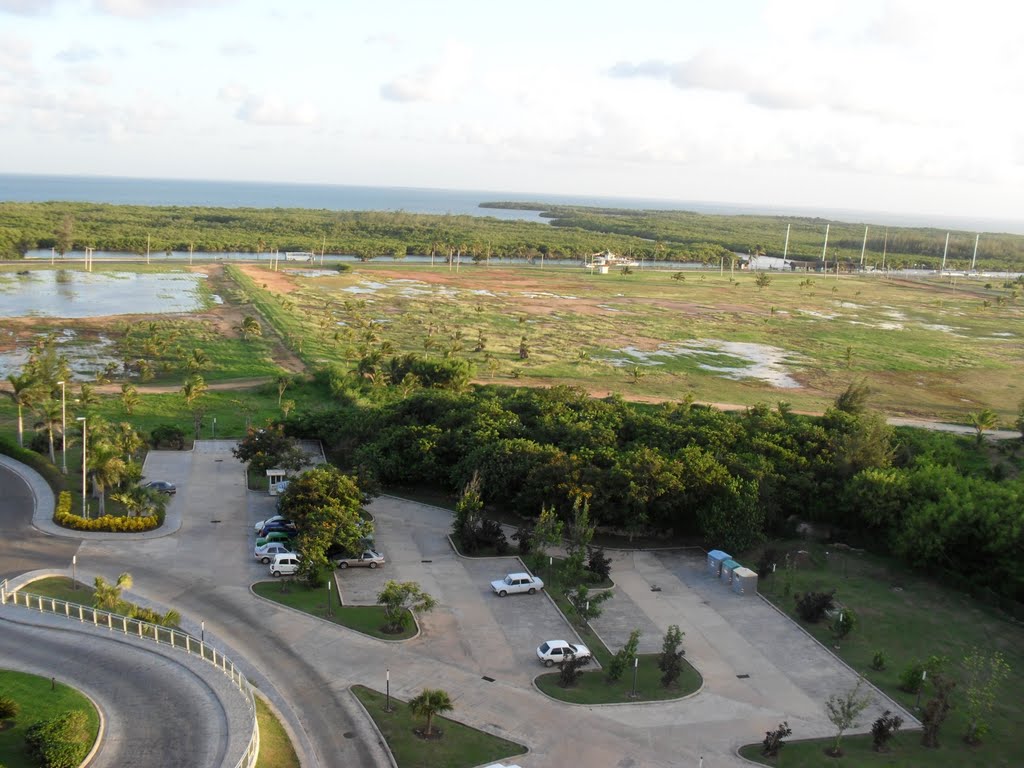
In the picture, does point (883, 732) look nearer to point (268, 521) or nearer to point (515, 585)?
point (515, 585)

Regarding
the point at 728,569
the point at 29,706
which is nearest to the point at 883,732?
the point at 728,569

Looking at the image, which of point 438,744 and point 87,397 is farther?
point 87,397

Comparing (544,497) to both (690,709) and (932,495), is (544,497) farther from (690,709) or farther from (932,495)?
(932,495)

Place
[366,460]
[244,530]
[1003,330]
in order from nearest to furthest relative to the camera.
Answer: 1. [244,530]
2. [366,460]
3. [1003,330]

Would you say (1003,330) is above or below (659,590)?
above

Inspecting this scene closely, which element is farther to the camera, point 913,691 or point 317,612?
point 317,612

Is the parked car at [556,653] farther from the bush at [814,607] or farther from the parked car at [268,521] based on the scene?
the parked car at [268,521]

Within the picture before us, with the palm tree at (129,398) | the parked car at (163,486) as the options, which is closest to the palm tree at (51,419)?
the parked car at (163,486)

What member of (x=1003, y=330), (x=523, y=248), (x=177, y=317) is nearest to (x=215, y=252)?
(x=523, y=248)
